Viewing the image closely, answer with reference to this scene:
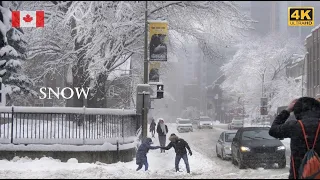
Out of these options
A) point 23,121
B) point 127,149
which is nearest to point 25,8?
point 23,121

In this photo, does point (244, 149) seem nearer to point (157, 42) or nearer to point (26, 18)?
point (157, 42)

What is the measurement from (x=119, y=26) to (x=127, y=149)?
5.02m

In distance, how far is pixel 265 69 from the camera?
62.1 m

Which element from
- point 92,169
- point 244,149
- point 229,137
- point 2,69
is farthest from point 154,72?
point 2,69

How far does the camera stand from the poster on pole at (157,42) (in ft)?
53.5

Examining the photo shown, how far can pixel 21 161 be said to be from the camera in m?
16.4

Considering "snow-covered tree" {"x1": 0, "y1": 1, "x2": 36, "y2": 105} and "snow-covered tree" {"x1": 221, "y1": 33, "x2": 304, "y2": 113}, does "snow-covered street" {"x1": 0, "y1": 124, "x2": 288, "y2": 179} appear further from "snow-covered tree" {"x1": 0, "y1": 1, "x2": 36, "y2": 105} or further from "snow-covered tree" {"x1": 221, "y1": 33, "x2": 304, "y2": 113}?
"snow-covered tree" {"x1": 221, "y1": 33, "x2": 304, "y2": 113}

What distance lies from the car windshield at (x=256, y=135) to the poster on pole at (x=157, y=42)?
458 centimetres

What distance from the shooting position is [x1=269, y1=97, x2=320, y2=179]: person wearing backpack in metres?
7.24

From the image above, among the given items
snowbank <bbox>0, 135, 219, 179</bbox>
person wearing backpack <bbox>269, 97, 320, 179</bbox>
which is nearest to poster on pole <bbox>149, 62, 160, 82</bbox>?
snowbank <bbox>0, 135, 219, 179</bbox>

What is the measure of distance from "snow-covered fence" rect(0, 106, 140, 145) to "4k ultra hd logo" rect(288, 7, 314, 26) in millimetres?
7773

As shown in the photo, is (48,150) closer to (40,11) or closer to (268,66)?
(40,11)

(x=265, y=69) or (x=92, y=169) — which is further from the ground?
(x=265, y=69)

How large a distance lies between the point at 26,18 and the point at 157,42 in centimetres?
440
